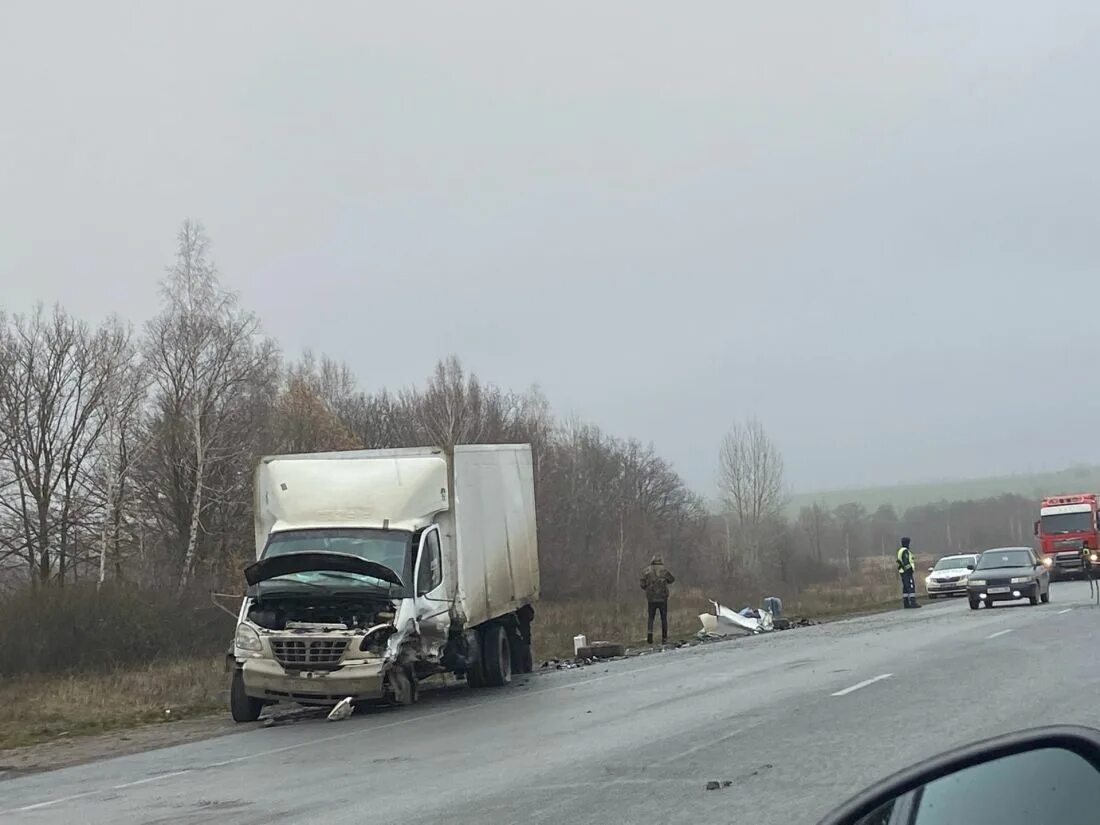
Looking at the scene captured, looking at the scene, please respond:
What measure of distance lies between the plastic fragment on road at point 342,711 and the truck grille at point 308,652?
24.9 inches

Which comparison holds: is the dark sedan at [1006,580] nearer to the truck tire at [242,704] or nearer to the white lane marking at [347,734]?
the white lane marking at [347,734]

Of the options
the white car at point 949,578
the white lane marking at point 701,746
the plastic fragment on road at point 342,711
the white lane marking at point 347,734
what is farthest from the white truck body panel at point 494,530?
the white car at point 949,578

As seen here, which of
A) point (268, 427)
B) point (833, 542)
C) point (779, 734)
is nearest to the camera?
point (779, 734)

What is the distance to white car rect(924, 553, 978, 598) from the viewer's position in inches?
1743

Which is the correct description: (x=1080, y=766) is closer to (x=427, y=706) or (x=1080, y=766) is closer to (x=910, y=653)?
(x=427, y=706)

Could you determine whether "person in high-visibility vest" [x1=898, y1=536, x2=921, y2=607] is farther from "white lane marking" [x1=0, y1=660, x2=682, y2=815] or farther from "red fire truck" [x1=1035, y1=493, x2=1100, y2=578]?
"red fire truck" [x1=1035, y1=493, x2=1100, y2=578]

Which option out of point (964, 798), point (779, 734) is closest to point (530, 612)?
point (779, 734)

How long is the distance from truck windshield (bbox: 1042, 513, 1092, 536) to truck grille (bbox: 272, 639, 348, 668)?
43351 mm

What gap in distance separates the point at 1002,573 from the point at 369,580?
21.5 m

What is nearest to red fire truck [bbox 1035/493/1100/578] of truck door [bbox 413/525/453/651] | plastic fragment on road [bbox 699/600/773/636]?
plastic fragment on road [bbox 699/600/773/636]

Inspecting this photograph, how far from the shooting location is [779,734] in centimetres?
1141

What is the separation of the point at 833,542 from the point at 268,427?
82537 mm

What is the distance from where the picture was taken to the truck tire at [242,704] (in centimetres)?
1633

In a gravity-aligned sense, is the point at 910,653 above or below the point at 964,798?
below
